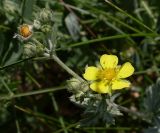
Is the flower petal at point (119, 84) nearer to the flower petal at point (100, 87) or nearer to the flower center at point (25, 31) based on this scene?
the flower petal at point (100, 87)

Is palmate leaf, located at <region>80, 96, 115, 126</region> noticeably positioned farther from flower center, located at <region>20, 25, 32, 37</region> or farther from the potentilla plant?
flower center, located at <region>20, 25, 32, 37</region>

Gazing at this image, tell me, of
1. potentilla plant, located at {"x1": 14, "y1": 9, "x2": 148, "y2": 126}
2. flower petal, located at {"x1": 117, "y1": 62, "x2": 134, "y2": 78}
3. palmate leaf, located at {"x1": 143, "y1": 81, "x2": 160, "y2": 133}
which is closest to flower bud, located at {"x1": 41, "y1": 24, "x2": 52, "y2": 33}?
potentilla plant, located at {"x1": 14, "y1": 9, "x2": 148, "y2": 126}

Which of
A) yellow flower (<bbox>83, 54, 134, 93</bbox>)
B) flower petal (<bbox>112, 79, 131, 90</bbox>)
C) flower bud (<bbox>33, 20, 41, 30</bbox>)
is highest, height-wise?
flower bud (<bbox>33, 20, 41, 30</bbox>)

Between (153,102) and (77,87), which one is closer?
(77,87)

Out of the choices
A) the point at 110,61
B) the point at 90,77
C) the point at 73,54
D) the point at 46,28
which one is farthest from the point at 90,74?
the point at 73,54

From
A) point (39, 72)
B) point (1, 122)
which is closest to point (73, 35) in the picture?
point (39, 72)

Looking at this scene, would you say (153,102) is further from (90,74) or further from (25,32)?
(25,32)

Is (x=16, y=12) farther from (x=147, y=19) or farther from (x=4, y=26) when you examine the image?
(x=147, y=19)
